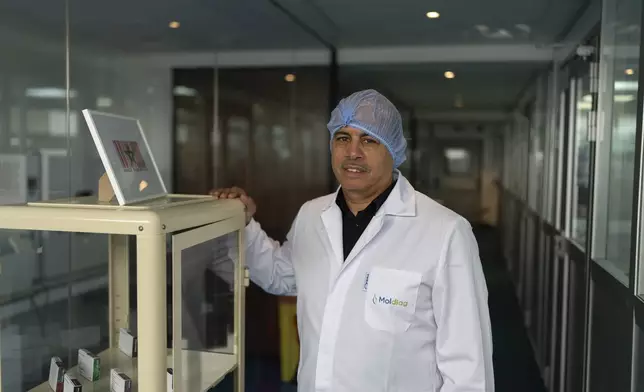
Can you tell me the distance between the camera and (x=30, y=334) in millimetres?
1908

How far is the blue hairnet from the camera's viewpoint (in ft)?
5.38

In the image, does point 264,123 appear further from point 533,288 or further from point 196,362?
point 196,362

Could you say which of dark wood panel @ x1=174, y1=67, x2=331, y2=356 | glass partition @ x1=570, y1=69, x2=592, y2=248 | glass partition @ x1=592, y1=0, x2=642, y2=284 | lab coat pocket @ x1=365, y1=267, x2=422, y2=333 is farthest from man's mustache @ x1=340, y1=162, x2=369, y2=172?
dark wood panel @ x1=174, y1=67, x2=331, y2=356

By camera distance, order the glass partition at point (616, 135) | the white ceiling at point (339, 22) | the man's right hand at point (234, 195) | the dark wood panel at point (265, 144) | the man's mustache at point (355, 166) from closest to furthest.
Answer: the man's mustache at point (355, 166), the man's right hand at point (234, 195), the glass partition at point (616, 135), the white ceiling at point (339, 22), the dark wood panel at point (265, 144)

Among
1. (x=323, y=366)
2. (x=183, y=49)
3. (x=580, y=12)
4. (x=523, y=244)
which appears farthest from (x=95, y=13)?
(x=523, y=244)

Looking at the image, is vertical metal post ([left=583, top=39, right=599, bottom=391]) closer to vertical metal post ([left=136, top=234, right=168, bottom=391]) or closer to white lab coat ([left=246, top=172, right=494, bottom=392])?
white lab coat ([left=246, top=172, right=494, bottom=392])

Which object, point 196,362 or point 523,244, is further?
point 523,244

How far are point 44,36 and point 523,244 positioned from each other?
2.75m

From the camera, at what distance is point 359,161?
163cm

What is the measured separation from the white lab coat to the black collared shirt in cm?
3

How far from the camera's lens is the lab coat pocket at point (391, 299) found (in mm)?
1563

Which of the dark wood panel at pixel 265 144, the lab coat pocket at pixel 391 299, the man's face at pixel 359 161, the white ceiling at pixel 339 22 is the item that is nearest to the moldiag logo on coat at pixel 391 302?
the lab coat pocket at pixel 391 299

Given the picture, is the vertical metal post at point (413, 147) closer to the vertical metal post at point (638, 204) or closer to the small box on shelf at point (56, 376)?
the vertical metal post at point (638, 204)

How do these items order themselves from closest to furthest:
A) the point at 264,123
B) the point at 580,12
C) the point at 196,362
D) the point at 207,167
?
the point at 196,362 → the point at 580,12 → the point at 207,167 → the point at 264,123
